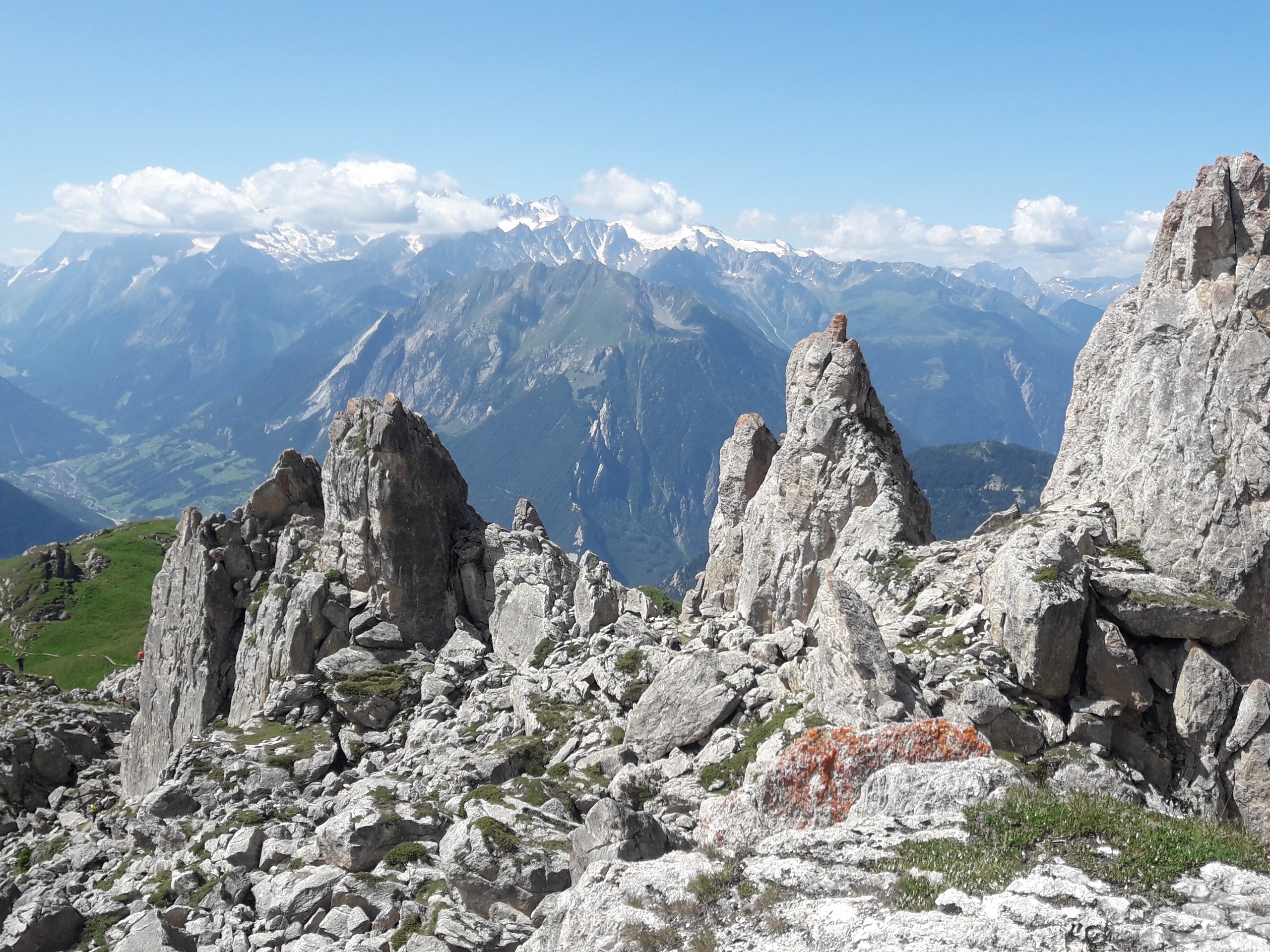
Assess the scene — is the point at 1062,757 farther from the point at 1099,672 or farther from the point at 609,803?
the point at 609,803

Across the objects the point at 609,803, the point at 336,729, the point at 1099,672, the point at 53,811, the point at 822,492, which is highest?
the point at 822,492

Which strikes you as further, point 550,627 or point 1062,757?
point 550,627

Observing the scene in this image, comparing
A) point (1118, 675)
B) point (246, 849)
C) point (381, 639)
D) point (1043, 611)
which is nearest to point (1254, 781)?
point (1118, 675)

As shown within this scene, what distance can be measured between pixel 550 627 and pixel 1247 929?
4025 centimetres

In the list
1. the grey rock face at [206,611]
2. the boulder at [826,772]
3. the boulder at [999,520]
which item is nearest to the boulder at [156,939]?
the boulder at [826,772]

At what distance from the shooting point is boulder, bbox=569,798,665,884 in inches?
899

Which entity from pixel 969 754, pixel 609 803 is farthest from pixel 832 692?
pixel 609 803

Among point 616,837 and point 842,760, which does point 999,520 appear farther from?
point 616,837

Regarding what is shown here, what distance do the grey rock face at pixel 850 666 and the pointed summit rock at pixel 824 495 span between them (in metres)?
13.6

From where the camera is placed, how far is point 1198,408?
36.5 metres

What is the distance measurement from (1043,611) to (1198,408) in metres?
13.1

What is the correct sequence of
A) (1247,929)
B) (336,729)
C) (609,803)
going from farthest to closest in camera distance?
(336,729) < (609,803) < (1247,929)

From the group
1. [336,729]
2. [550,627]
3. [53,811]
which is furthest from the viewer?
[53,811]

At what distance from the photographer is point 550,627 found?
51.3 metres
